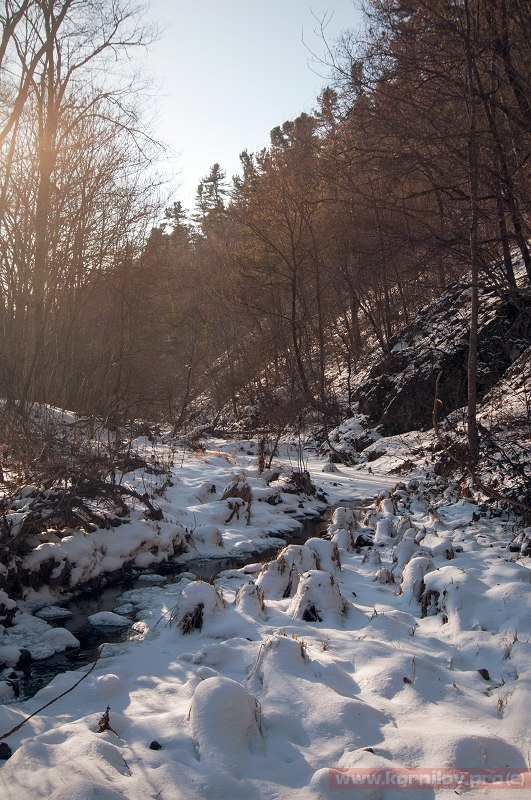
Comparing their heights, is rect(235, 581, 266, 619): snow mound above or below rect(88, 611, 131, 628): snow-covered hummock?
above

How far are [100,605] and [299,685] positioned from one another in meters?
3.05

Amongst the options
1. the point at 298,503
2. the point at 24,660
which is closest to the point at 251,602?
the point at 24,660

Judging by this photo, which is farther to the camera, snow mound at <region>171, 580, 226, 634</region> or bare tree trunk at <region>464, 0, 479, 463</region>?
bare tree trunk at <region>464, 0, 479, 463</region>

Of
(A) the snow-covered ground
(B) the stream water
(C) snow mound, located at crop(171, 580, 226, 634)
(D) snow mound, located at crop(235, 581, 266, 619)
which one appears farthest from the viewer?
(D) snow mound, located at crop(235, 581, 266, 619)

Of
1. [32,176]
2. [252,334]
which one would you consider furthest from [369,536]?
[252,334]

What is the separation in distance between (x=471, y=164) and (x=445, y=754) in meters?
8.85

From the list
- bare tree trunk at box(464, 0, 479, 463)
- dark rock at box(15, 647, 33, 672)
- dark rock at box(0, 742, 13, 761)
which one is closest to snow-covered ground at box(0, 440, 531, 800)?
dark rock at box(0, 742, 13, 761)

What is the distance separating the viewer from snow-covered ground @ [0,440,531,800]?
9.11ft

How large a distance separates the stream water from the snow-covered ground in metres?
0.19

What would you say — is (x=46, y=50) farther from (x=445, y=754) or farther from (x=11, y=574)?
(x=445, y=754)

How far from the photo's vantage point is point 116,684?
156 inches

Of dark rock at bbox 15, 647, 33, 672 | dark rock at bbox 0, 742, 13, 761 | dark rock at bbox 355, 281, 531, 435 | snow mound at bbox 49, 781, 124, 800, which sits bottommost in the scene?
dark rock at bbox 15, 647, 33, 672

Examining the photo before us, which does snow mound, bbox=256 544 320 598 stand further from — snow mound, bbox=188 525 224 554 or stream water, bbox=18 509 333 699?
snow mound, bbox=188 525 224 554

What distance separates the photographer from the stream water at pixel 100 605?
14.6 ft
